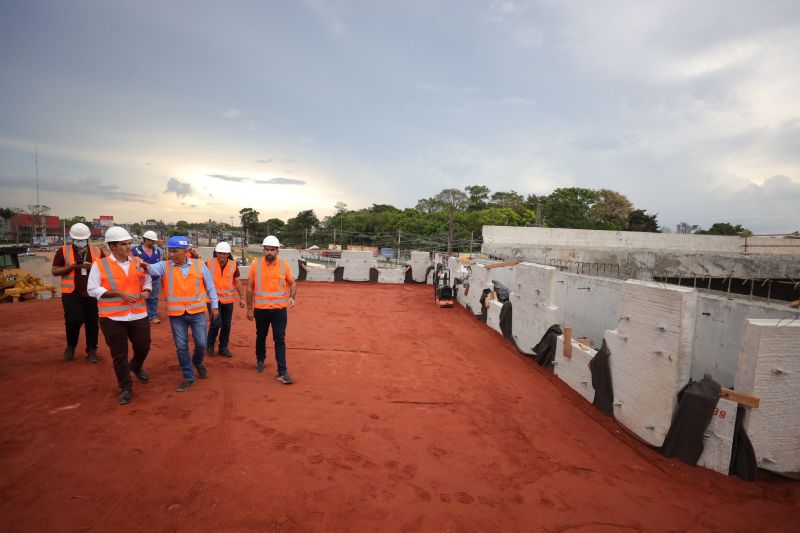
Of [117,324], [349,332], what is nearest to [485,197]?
[349,332]

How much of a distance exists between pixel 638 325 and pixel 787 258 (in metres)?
12.2

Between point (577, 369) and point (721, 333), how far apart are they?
1.99 metres

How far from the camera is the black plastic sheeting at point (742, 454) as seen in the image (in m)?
3.24

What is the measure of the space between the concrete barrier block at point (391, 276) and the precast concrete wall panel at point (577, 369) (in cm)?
1117

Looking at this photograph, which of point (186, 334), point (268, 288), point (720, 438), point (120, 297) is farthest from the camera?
point (268, 288)

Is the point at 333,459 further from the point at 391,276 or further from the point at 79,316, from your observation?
the point at 391,276

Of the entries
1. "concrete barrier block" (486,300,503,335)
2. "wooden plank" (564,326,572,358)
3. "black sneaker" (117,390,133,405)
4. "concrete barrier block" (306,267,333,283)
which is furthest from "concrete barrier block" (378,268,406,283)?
"black sneaker" (117,390,133,405)

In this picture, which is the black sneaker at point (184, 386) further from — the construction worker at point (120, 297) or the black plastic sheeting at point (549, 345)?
the black plastic sheeting at point (549, 345)

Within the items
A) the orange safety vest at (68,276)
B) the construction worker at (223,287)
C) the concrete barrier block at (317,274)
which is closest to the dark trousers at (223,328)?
the construction worker at (223,287)

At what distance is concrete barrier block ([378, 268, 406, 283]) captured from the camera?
1659 cm

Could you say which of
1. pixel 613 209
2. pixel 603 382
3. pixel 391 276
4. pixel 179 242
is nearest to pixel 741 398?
pixel 603 382

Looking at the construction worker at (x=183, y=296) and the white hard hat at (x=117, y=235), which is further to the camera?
the construction worker at (x=183, y=296)

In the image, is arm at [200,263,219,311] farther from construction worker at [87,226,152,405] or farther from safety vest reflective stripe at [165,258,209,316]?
construction worker at [87,226,152,405]

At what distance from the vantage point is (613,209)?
51.6 m
